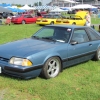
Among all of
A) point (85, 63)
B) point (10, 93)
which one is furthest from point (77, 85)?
point (85, 63)

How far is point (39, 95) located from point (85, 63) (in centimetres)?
288

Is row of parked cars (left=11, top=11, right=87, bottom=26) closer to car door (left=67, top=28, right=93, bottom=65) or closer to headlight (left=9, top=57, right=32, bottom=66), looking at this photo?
car door (left=67, top=28, right=93, bottom=65)

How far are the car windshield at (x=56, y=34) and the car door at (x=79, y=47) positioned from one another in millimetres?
184

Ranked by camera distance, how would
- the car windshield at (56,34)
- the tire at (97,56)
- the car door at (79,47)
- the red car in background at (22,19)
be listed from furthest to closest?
1. the red car in background at (22,19)
2. the tire at (97,56)
3. the car windshield at (56,34)
4. the car door at (79,47)

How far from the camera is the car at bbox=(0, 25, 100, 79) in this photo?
15.7 ft

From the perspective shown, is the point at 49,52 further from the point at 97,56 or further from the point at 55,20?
the point at 55,20

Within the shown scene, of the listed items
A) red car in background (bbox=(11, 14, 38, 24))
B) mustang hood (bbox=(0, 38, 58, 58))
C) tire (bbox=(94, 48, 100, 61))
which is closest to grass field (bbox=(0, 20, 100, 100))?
mustang hood (bbox=(0, 38, 58, 58))

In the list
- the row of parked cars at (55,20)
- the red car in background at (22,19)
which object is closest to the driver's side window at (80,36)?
the row of parked cars at (55,20)

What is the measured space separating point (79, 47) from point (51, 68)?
3.85ft

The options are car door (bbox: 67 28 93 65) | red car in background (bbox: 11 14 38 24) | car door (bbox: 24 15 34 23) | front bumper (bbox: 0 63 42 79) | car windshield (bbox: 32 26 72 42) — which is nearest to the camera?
front bumper (bbox: 0 63 42 79)

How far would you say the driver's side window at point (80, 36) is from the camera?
606 centimetres

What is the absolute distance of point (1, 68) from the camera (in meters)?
4.93

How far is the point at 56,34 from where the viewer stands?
19.8ft

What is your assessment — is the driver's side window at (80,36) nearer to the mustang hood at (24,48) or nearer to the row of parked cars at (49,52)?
the row of parked cars at (49,52)
